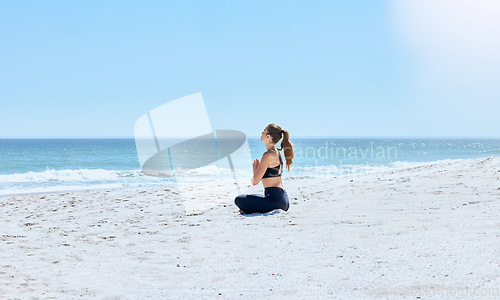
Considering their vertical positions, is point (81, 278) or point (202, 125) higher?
point (202, 125)

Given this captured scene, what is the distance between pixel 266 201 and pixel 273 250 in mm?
2123

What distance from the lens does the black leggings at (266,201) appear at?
677 cm

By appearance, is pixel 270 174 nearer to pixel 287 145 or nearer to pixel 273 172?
pixel 273 172

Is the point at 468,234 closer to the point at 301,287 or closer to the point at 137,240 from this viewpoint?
the point at 301,287

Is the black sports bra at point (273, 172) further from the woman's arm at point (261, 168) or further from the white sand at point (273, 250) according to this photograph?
the white sand at point (273, 250)

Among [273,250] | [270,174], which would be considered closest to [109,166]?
[270,174]

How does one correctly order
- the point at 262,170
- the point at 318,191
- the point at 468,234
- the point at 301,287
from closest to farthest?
the point at 301,287
the point at 468,234
the point at 262,170
the point at 318,191

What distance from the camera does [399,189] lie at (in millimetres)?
8922

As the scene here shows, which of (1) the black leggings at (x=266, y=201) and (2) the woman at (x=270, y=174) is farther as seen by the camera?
(1) the black leggings at (x=266, y=201)

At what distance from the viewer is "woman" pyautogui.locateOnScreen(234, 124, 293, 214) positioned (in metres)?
6.31

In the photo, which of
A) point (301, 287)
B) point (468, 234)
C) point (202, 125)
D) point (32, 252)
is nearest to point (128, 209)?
point (202, 125)

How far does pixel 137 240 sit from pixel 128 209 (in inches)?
133

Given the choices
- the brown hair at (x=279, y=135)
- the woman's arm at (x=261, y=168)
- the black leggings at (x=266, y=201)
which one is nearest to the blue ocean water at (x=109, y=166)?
the black leggings at (x=266, y=201)

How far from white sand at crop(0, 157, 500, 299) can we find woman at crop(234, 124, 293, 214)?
24 centimetres
